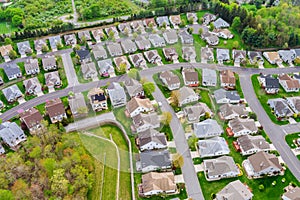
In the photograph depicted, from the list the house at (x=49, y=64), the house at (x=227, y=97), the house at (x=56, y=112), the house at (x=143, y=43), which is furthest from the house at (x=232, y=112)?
the house at (x=49, y=64)

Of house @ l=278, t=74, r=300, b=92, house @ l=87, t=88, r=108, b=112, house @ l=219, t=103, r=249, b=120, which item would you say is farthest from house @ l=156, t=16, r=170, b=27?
house @ l=219, t=103, r=249, b=120

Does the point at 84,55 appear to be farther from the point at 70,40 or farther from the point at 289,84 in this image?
the point at 289,84

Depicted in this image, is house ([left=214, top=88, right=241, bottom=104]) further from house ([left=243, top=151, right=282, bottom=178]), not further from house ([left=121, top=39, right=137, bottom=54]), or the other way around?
house ([left=121, top=39, right=137, bottom=54])

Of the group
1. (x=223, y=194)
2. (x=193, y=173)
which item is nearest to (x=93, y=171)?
(x=193, y=173)

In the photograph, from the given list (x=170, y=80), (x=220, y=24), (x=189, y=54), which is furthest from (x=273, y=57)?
(x=170, y=80)

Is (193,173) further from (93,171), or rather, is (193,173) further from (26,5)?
(26,5)
